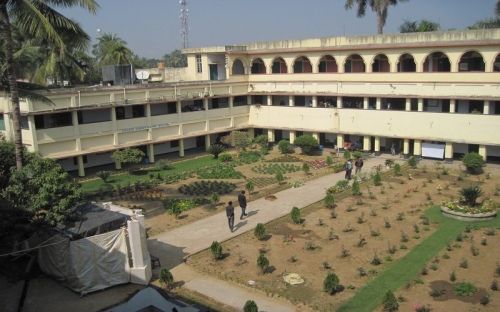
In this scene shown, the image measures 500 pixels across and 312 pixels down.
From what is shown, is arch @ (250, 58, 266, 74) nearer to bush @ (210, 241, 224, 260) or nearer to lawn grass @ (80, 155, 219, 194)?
lawn grass @ (80, 155, 219, 194)

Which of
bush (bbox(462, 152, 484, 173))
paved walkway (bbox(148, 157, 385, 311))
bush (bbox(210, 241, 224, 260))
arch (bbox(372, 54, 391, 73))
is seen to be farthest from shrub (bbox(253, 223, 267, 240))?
arch (bbox(372, 54, 391, 73))

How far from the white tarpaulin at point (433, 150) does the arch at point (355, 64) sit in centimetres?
838

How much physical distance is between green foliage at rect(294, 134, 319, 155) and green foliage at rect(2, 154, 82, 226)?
2304 cm

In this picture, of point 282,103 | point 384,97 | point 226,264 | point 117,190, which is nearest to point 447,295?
point 226,264

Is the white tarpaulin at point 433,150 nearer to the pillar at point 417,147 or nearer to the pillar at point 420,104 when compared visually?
the pillar at point 417,147

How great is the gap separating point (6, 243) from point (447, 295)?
1432cm

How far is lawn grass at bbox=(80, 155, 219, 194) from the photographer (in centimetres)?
3030

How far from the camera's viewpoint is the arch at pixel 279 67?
1713 inches

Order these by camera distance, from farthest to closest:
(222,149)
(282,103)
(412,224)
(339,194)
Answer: (282,103) < (222,149) < (339,194) < (412,224)

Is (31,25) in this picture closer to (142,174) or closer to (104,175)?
(104,175)

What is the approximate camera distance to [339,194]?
88.7 ft

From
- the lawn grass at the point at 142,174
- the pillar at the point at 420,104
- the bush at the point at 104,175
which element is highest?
the pillar at the point at 420,104

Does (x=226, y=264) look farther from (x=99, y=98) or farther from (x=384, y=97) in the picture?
(x=384, y=97)

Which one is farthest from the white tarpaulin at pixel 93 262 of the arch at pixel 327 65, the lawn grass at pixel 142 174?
the arch at pixel 327 65
